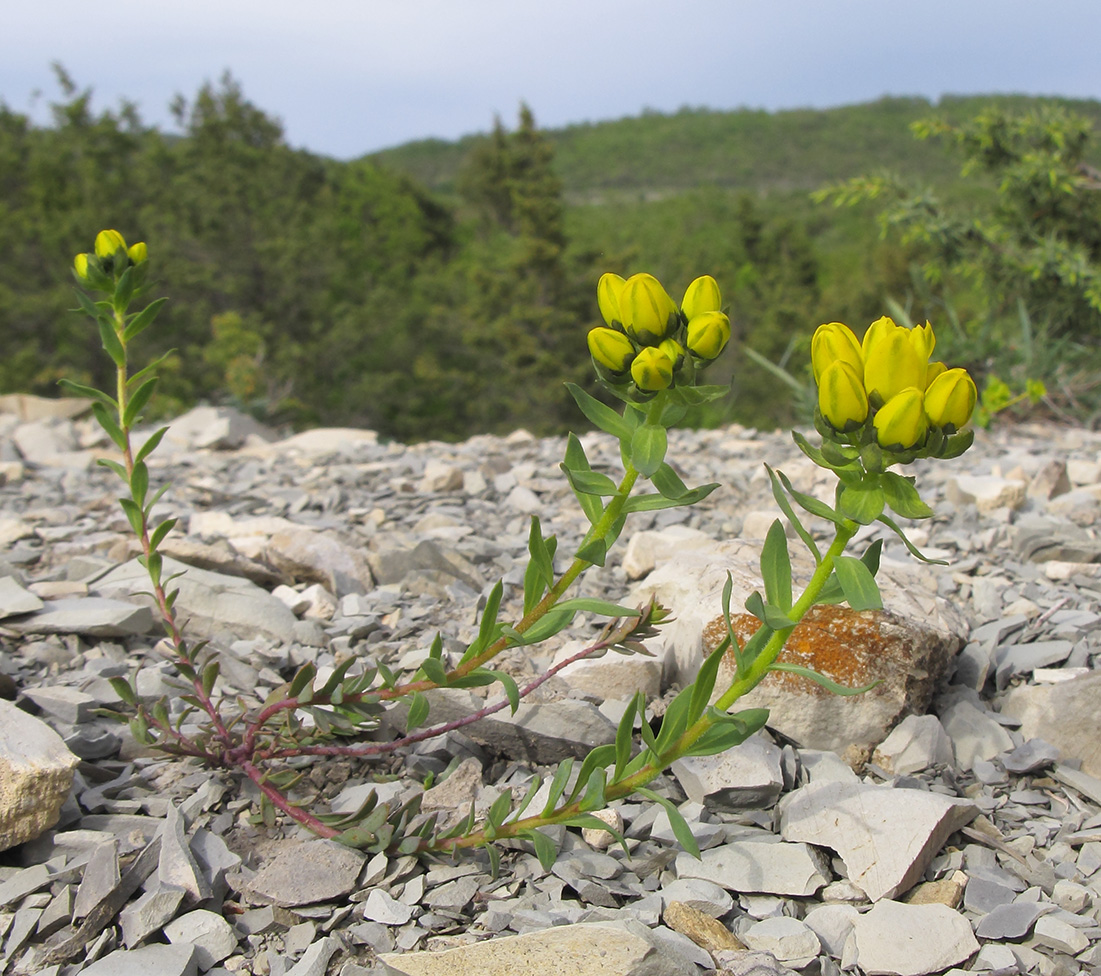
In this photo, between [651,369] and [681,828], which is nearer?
[651,369]

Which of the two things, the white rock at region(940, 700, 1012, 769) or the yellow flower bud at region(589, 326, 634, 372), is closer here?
the yellow flower bud at region(589, 326, 634, 372)

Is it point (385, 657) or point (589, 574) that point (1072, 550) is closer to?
point (589, 574)

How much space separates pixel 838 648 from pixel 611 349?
42.1 inches

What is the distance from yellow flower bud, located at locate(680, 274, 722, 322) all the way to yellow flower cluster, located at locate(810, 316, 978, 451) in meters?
0.18

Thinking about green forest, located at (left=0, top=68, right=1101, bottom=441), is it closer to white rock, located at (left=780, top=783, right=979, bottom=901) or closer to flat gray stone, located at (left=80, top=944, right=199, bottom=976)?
white rock, located at (left=780, top=783, right=979, bottom=901)

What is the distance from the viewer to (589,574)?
9.23 ft

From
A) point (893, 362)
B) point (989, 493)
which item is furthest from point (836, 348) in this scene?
point (989, 493)

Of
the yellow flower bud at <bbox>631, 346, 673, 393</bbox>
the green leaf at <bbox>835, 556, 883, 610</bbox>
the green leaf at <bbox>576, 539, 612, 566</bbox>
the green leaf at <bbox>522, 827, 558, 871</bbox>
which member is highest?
the yellow flower bud at <bbox>631, 346, 673, 393</bbox>

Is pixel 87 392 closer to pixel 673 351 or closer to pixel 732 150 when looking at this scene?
pixel 673 351

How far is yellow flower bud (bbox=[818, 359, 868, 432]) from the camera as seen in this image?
1190 mm

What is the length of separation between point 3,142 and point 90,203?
4.56 meters

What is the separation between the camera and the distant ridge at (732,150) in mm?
65875

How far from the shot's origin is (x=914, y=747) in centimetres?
192

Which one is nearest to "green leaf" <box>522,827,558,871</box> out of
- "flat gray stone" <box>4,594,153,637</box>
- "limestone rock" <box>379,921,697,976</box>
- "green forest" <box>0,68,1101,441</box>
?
"limestone rock" <box>379,921,697,976</box>
